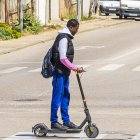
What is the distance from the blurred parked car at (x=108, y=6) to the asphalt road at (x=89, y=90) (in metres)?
29.6

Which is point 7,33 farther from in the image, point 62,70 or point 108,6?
point 108,6

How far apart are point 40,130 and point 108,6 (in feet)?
179

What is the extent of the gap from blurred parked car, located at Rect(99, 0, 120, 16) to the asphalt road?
29.6 meters

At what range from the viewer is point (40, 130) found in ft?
41.5

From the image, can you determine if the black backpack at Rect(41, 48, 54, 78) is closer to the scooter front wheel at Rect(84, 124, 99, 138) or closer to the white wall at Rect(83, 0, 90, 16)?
the scooter front wheel at Rect(84, 124, 99, 138)

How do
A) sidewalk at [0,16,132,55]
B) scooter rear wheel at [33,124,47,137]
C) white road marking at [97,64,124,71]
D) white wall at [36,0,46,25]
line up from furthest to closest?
white wall at [36,0,46,25], sidewalk at [0,16,132,55], white road marking at [97,64,124,71], scooter rear wheel at [33,124,47,137]

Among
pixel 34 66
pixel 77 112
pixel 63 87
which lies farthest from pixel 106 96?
pixel 34 66

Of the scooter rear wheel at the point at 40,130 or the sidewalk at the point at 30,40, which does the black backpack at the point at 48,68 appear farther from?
the sidewalk at the point at 30,40

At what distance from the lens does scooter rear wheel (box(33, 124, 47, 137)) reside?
12.6 meters

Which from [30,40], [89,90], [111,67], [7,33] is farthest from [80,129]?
[7,33]

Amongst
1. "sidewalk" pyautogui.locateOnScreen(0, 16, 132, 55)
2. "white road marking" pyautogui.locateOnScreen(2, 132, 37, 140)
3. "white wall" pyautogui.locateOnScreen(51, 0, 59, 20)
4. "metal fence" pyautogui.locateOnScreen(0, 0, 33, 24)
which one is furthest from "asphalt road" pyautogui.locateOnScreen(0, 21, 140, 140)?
"white wall" pyautogui.locateOnScreen(51, 0, 59, 20)

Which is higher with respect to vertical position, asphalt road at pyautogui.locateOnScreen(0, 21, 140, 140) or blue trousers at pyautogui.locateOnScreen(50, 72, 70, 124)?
blue trousers at pyautogui.locateOnScreen(50, 72, 70, 124)

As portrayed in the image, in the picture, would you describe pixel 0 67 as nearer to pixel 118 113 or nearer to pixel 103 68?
pixel 103 68

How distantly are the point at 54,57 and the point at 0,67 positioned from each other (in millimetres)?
14302
